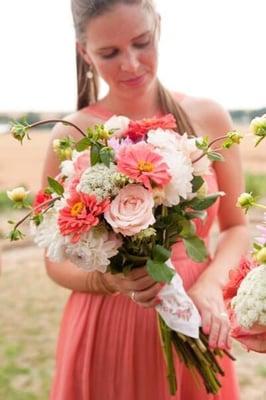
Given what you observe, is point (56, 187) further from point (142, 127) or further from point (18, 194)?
point (142, 127)

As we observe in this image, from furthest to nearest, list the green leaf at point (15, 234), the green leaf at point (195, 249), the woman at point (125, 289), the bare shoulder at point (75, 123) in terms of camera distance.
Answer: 1. the bare shoulder at point (75, 123)
2. the woman at point (125, 289)
3. the green leaf at point (195, 249)
4. the green leaf at point (15, 234)

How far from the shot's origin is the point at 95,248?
1.52 meters

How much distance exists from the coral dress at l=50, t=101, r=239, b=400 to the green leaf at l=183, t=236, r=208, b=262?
0.33 metres

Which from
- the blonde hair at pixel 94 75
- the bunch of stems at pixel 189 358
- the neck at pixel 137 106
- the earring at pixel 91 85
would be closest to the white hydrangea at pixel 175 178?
the bunch of stems at pixel 189 358

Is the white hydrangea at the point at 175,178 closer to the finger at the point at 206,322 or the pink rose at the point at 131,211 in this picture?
the pink rose at the point at 131,211

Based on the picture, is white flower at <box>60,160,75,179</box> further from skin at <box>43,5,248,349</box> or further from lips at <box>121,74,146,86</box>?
lips at <box>121,74,146,86</box>

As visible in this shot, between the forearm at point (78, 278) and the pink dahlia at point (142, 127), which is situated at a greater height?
the pink dahlia at point (142, 127)

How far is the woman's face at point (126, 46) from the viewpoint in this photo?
1.87 m

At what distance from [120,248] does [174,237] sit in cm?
15

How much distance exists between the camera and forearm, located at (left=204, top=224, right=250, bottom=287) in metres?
1.96

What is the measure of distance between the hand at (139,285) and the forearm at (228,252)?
0.29m

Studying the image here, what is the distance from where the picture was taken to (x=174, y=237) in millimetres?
1664

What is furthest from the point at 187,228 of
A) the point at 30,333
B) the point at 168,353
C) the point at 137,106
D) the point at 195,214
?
the point at 30,333

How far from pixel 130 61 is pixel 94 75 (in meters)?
0.35
